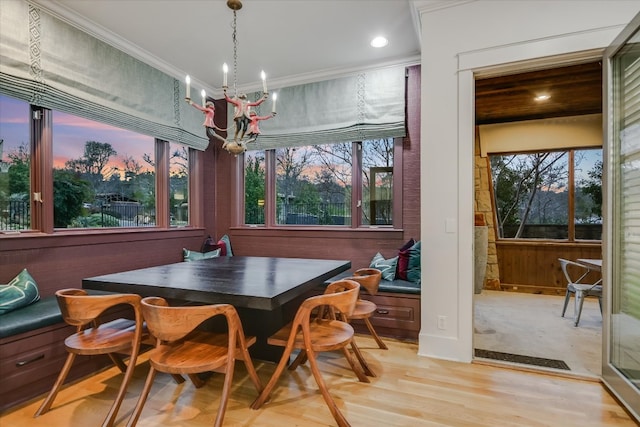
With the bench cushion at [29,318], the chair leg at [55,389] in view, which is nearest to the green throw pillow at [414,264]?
the chair leg at [55,389]

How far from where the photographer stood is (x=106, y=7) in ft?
9.36

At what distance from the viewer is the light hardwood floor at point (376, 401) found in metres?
1.93

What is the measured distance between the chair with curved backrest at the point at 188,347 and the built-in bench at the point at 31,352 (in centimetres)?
89

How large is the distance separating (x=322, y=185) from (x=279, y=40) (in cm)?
175

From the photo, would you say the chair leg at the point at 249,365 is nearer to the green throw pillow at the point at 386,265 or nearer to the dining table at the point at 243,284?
the dining table at the point at 243,284

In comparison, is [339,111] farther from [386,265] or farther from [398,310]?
[398,310]

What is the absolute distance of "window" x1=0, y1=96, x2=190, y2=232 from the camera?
9.04ft

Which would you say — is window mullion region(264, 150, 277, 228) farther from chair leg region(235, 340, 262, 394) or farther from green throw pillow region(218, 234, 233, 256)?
chair leg region(235, 340, 262, 394)

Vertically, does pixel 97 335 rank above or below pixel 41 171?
below

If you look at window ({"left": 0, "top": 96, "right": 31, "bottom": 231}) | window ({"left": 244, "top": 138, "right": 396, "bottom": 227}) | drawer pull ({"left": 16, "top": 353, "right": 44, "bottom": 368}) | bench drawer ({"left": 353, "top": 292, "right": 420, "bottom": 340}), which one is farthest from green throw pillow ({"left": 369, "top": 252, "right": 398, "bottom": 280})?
window ({"left": 0, "top": 96, "right": 31, "bottom": 231})

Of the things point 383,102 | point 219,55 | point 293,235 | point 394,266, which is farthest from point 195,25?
point 394,266

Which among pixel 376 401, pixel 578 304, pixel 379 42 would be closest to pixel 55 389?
pixel 376 401

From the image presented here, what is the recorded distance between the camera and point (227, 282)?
2.14 m

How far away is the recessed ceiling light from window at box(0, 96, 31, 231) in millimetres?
3148
